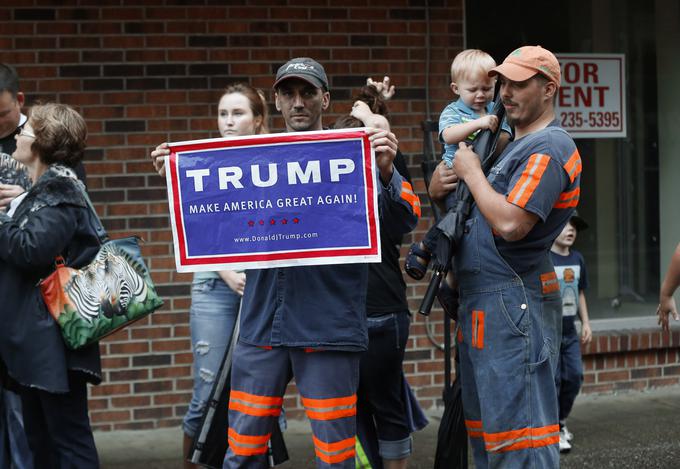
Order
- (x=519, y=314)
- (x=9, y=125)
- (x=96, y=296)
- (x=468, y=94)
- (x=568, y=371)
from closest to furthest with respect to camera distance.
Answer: (x=519, y=314) < (x=96, y=296) < (x=468, y=94) < (x=9, y=125) < (x=568, y=371)

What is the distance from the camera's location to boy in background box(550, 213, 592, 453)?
6.49m

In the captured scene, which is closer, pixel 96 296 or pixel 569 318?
pixel 96 296

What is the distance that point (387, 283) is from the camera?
16.6ft

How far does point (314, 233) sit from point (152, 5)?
3157 mm

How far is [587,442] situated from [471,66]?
9.17 feet

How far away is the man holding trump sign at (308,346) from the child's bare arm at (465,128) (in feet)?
1.52

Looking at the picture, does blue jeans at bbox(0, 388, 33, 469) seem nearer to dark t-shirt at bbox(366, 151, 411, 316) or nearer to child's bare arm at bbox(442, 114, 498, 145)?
dark t-shirt at bbox(366, 151, 411, 316)

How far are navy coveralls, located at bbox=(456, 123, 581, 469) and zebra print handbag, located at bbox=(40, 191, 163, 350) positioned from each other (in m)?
1.45

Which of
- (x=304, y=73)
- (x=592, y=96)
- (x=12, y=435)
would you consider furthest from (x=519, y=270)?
(x=592, y=96)

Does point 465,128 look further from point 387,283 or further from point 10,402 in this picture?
point 10,402

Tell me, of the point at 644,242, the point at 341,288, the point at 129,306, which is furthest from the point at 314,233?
the point at 644,242

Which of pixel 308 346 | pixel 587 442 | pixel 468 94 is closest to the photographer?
pixel 308 346

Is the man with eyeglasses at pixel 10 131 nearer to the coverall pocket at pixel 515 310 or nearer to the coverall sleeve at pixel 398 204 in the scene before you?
the coverall sleeve at pixel 398 204

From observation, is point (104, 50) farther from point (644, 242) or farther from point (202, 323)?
point (644, 242)
